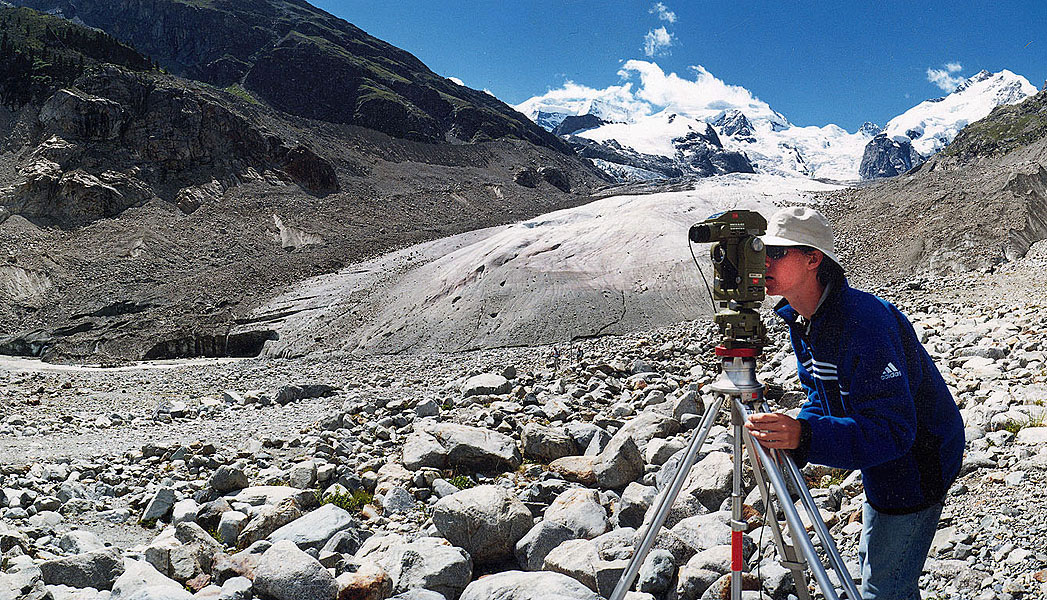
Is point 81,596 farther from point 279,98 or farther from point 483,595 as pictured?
point 279,98

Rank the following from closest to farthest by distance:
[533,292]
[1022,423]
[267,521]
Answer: [1022,423] → [267,521] → [533,292]

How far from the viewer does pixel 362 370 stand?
1817cm

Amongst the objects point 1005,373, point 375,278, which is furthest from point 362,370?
point 1005,373

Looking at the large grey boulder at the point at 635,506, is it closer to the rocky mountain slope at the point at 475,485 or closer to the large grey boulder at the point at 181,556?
the rocky mountain slope at the point at 475,485

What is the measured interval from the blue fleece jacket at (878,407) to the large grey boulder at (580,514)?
3565mm

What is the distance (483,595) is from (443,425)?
4692mm

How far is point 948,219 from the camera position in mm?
21375

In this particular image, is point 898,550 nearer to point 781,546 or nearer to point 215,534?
point 781,546

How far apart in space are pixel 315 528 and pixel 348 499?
148 centimetres

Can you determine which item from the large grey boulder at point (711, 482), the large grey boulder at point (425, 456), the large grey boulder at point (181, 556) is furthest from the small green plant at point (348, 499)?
the large grey boulder at point (711, 482)

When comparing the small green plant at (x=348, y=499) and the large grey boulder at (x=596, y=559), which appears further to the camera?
the small green plant at (x=348, y=499)

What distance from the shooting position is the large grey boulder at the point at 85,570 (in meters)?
5.39

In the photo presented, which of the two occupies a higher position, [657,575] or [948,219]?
[948,219]

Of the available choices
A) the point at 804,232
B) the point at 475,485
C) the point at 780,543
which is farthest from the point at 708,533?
the point at 475,485
